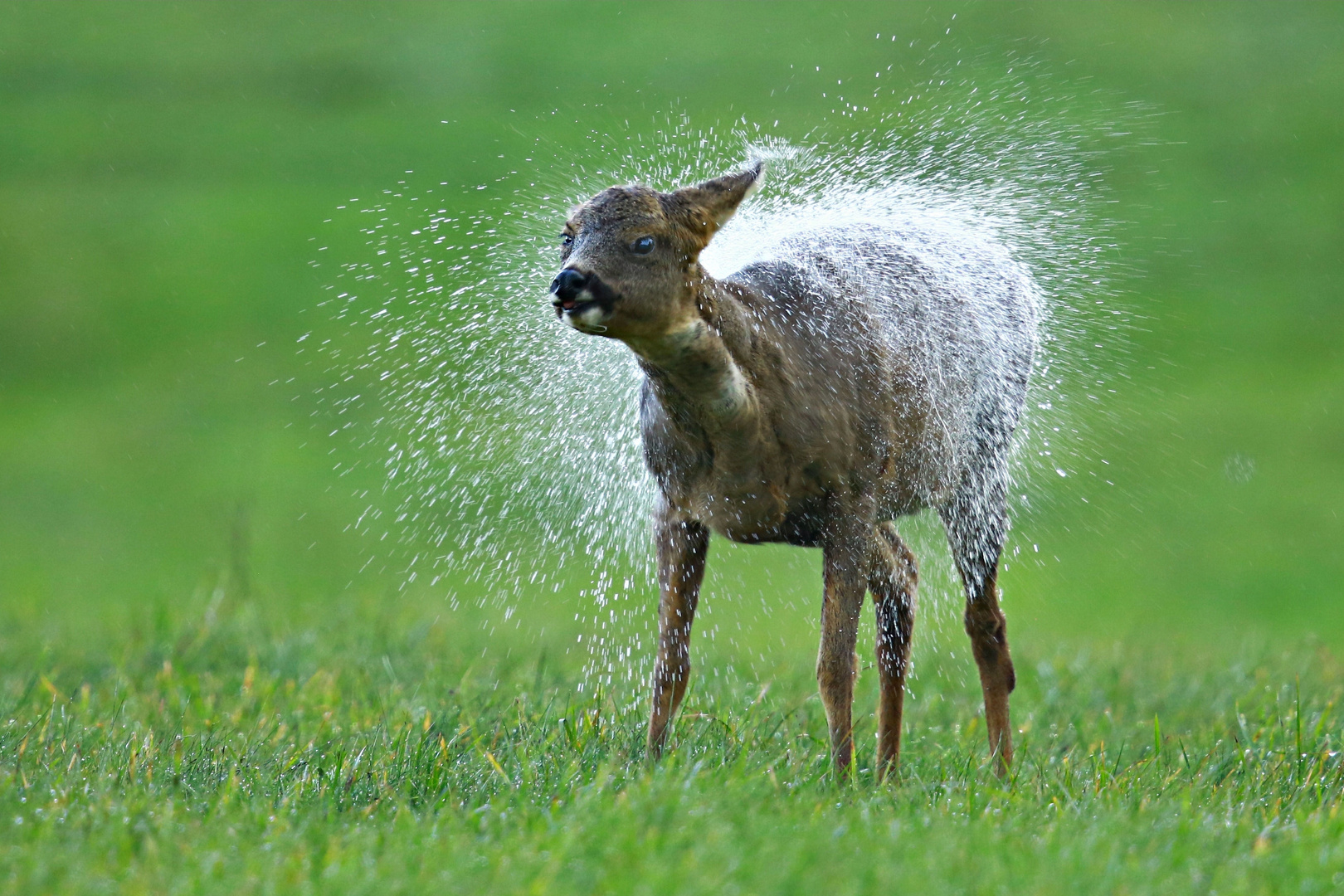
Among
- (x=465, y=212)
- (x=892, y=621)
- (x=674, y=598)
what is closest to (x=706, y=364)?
(x=674, y=598)

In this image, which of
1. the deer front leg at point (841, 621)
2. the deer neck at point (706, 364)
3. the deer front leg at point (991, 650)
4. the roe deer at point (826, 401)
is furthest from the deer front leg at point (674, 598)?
the deer front leg at point (991, 650)

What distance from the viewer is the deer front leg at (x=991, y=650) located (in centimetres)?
582

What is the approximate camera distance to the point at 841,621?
4.96 metres

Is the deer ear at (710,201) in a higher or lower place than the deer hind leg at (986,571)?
higher

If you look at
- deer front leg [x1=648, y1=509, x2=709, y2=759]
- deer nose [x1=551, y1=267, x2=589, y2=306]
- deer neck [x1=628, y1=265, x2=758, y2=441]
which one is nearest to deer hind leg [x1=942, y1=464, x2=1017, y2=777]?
deer front leg [x1=648, y1=509, x2=709, y2=759]

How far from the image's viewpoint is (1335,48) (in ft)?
75.2

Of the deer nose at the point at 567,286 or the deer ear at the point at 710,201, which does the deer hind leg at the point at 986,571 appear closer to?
the deer ear at the point at 710,201

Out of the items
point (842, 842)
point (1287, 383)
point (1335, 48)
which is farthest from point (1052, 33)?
point (842, 842)

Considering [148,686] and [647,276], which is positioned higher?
[647,276]

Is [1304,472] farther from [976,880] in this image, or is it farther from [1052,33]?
[976,880]

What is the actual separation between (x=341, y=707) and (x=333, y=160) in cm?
1629

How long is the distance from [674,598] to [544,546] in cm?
735

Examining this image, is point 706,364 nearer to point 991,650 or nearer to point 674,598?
point 674,598

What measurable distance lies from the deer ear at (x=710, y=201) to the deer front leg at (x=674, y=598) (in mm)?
1026
